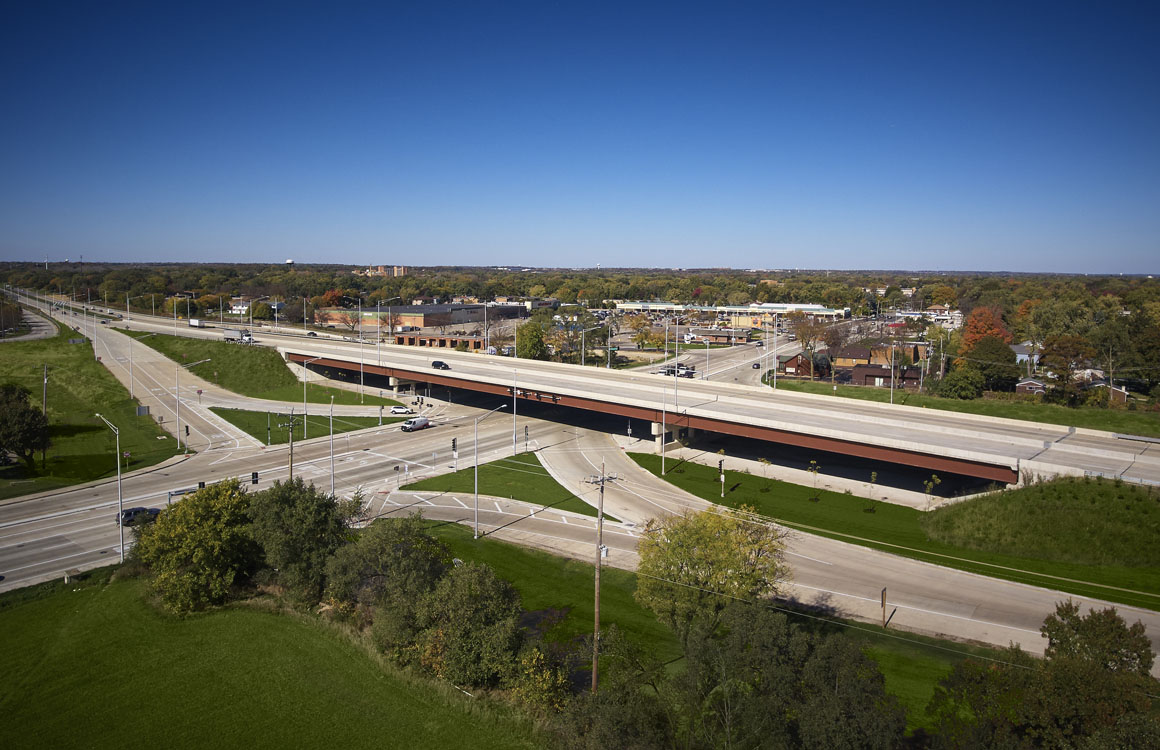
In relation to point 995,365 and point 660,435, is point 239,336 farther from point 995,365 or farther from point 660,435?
point 995,365

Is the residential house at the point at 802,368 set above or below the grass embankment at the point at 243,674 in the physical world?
above

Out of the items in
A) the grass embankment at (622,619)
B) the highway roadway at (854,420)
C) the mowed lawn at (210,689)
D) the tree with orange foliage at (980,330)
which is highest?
the tree with orange foliage at (980,330)

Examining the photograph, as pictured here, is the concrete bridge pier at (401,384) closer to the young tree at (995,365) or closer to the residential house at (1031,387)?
the young tree at (995,365)

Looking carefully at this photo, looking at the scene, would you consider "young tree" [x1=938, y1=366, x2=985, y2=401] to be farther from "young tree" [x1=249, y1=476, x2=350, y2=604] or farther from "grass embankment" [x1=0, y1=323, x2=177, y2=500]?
"grass embankment" [x1=0, y1=323, x2=177, y2=500]

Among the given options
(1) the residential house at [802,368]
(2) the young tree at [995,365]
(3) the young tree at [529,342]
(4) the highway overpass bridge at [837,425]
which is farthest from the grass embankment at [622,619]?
(1) the residential house at [802,368]

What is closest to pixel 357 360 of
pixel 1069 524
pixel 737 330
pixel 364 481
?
pixel 364 481

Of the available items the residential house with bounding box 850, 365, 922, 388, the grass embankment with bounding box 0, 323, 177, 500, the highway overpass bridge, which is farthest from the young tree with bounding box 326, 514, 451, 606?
the residential house with bounding box 850, 365, 922, 388

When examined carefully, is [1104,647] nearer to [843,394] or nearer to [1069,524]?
[1069,524]
